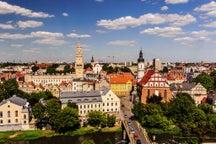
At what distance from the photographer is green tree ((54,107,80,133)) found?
175 ft

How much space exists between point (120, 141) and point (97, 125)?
349 inches

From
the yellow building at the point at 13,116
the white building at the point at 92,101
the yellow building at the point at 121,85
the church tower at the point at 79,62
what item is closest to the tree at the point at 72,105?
the white building at the point at 92,101

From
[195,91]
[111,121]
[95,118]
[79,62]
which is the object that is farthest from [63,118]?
[79,62]

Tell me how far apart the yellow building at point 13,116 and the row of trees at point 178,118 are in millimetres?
23806

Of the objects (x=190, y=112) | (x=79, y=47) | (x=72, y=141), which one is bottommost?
(x=72, y=141)

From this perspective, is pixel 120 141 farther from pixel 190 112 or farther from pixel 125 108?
pixel 125 108

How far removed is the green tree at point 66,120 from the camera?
5334 centimetres

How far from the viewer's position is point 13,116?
55.1m

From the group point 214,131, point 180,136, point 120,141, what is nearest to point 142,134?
point 120,141

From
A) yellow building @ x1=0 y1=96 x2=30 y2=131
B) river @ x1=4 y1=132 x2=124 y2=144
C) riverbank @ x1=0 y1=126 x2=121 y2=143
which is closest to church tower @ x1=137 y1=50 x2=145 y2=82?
riverbank @ x1=0 y1=126 x2=121 y2=143

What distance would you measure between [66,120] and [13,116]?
11482mm

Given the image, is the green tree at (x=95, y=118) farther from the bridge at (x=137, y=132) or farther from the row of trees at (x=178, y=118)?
the row of trees at (x=178, y=118)

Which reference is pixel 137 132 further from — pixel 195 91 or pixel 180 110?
pixel 195 91

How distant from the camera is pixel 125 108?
72.1m
